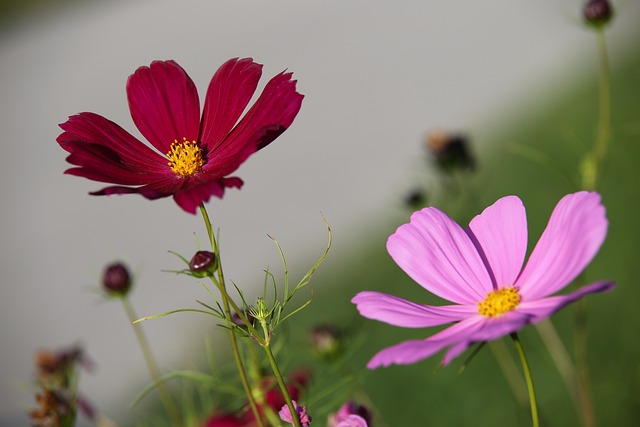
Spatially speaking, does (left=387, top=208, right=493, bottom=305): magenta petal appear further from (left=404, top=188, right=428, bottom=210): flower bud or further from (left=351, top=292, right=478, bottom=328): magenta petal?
(left=404, top=188, right=428, bottom=210): flower bud

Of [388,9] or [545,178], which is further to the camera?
[388,9]

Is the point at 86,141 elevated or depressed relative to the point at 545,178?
elevated

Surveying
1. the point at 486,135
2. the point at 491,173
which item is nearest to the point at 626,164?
the point at 491,173

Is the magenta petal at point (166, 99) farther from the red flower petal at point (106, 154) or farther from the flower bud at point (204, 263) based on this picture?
the flower bud at point (204, 263)

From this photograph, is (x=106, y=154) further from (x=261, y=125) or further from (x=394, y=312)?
(x=394, y=312)

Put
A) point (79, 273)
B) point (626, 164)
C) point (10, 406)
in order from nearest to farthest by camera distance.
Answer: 1. point (626, 164)
2. point (10, 406)
3. point (79, 273)

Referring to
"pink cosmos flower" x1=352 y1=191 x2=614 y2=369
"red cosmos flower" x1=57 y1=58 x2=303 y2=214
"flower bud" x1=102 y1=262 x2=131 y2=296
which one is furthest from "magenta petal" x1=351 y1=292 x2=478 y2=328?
"flower bud" x1=102 y1=262 x2=131 y2=296

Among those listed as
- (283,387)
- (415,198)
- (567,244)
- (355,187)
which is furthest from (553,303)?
(355,187)

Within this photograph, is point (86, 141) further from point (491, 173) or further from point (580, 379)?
point (491, 173)
